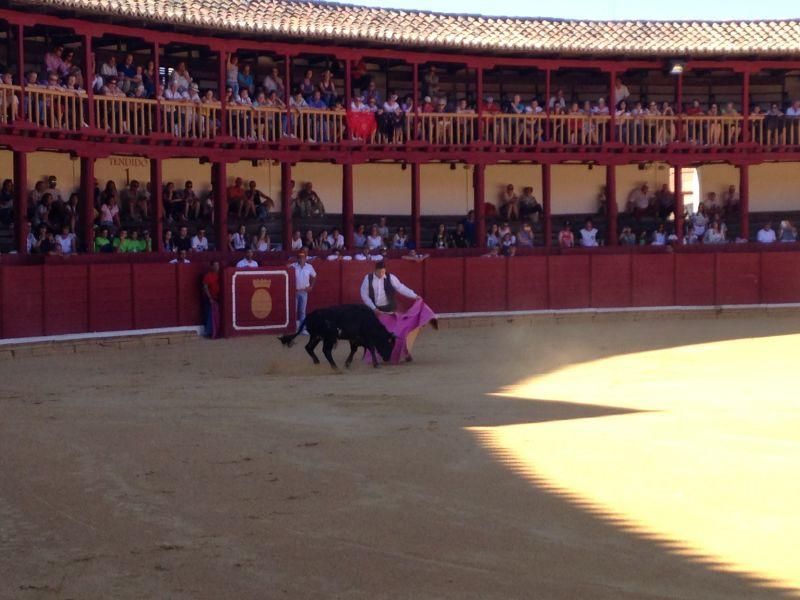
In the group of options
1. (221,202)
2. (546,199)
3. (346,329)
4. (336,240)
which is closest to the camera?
(346,329)

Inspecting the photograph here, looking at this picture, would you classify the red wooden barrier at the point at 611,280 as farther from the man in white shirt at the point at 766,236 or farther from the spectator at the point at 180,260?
the spectator at the point at 180,260

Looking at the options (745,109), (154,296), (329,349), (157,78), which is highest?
(157,78)

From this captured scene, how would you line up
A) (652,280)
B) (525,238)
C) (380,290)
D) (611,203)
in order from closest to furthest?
(380,290) < (652,280) < (525,238) < (611,203)

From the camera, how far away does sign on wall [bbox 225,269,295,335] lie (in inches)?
886

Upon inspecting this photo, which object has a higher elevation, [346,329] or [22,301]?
[22,301]

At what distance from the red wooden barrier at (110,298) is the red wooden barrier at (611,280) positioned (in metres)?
9.93

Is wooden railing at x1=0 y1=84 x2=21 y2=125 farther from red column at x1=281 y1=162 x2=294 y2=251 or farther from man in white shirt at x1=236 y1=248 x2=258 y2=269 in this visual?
red column at x1=281 y1=162 x2=294 y2=251

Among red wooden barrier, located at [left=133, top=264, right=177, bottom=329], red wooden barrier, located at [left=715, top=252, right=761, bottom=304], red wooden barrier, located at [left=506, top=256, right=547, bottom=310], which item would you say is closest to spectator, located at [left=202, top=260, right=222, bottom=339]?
red wooden barrier, located at [left=133, top=264, right=177, bottom=329]

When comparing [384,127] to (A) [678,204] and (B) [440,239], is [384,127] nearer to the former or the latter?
→ (B) [440,239]

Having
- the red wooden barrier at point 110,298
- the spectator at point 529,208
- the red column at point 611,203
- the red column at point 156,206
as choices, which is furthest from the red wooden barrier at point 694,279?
the red wooden barrier at point 110,298

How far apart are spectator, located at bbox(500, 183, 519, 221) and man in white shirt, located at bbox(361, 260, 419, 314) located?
1300cm

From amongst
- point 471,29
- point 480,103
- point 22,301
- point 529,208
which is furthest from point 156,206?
point 529,208

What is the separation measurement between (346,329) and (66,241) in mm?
7104

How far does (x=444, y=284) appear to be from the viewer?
26062 mm
